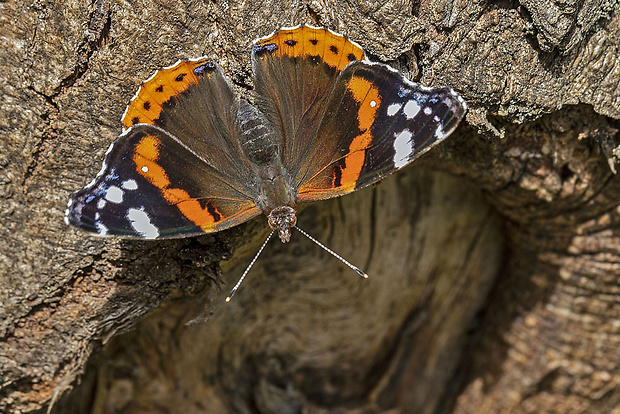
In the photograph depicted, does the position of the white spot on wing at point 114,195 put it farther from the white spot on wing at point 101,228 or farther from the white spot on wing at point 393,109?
the white spot on wing at point 393,109

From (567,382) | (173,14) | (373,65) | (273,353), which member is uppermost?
(173,14)

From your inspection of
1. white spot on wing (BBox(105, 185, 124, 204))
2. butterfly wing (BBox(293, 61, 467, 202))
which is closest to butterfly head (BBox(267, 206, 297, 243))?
butterfly wing (BBox(293, 61, 467, 202))

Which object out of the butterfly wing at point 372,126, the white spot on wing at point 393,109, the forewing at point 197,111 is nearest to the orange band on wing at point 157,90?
the forewing at point 197,111

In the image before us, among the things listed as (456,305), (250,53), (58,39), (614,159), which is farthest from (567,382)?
(58,39)

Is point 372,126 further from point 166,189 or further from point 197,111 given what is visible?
point 166,189

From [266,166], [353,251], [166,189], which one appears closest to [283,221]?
[266,166]

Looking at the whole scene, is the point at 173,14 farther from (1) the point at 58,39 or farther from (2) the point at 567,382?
(2) the point at 567,382
